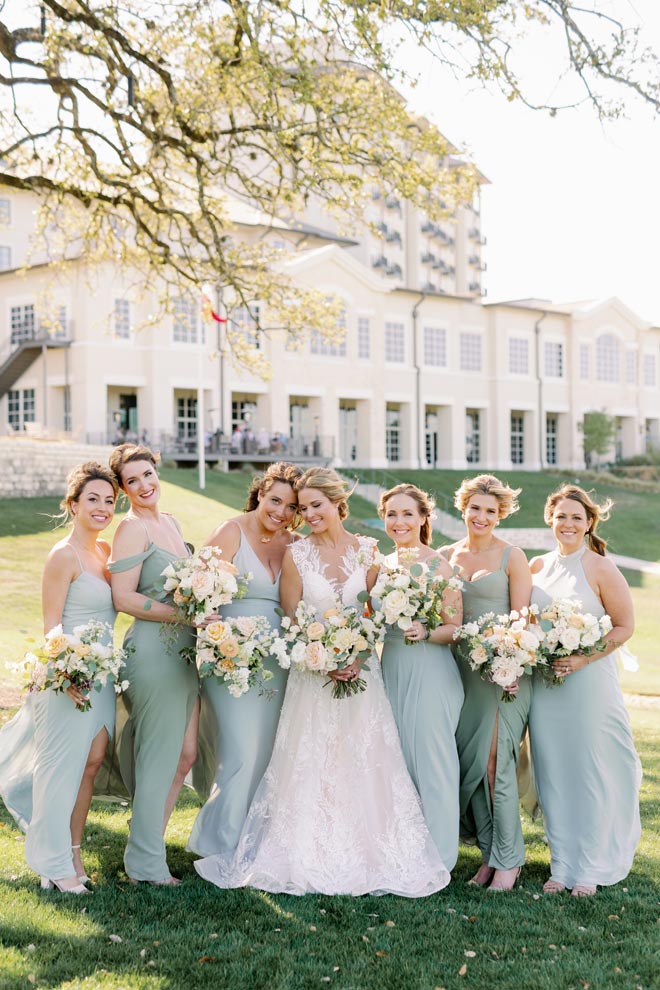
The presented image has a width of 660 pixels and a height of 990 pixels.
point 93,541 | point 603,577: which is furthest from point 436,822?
point 93,541

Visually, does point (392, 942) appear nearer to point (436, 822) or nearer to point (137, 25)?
point (436, 822)

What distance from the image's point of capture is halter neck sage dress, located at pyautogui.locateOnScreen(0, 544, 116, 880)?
5637 mm

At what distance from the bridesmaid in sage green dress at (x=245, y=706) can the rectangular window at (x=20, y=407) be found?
37060 millimetres

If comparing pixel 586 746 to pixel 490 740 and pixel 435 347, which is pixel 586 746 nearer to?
pixel 490 740

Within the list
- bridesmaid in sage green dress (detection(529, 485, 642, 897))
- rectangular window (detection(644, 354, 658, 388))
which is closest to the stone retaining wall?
bridesmaid in sage green dress (detection(529, 485, 642, 897))

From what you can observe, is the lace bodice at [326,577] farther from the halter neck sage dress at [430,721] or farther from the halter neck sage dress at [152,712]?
the halter neck sage dress at [152,712]

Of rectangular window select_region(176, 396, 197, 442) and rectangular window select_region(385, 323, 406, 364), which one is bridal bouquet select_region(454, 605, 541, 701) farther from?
rectangular window select_region(385, 323, 406, 364)

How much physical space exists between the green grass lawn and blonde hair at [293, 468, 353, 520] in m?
2.35

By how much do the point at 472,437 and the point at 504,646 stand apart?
4779 centimetres

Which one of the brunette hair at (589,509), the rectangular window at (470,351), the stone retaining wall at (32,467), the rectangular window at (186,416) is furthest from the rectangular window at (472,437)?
the brunette hair at (589,509)

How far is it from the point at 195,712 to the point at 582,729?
2.43m

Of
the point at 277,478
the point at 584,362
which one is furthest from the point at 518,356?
the point at 277,478

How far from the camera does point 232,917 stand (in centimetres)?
532

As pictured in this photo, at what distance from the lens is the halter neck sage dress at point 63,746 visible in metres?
5.64
